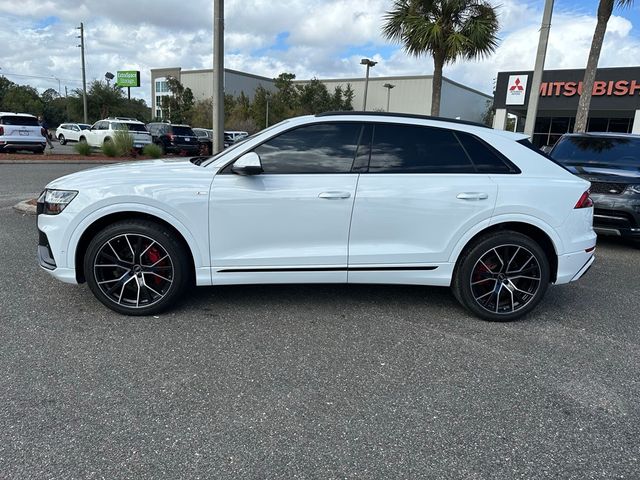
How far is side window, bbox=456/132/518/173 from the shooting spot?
12.9 feet


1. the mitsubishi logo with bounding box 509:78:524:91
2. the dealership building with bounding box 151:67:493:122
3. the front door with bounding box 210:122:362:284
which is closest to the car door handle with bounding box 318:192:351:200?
the front door with bounding box 210:122:362:284

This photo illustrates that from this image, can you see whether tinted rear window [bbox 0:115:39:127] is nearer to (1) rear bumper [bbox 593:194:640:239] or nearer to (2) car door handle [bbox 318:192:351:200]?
(2) car door handle [bbox 318:192:351:200]

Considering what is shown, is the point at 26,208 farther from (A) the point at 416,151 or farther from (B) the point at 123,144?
(B) the point at 123,144

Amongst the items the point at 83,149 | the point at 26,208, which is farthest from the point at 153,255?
the point at 83,149

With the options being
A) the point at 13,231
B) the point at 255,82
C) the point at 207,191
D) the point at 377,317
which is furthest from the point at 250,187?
the point at 255,82

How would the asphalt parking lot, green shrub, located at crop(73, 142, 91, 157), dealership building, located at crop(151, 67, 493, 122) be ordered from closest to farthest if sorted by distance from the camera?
the asphalt parking lot
green shrub, located at crop(73, 142, 91, 157)
dealership building, located at crop(151, 67, 493, 122)

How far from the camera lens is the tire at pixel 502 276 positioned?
393cm

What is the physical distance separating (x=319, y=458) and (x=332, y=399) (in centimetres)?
52

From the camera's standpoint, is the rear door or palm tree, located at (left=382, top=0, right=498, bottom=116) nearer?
the rear door

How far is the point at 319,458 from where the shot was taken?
229 centimetres

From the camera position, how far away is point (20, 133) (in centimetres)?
1803

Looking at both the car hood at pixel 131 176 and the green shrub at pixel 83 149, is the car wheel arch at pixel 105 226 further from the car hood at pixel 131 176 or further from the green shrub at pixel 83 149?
the green shrub at pixel 83 149

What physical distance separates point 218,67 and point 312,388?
22.1 ft

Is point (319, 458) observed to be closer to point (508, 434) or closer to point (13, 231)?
point (508, 434)
